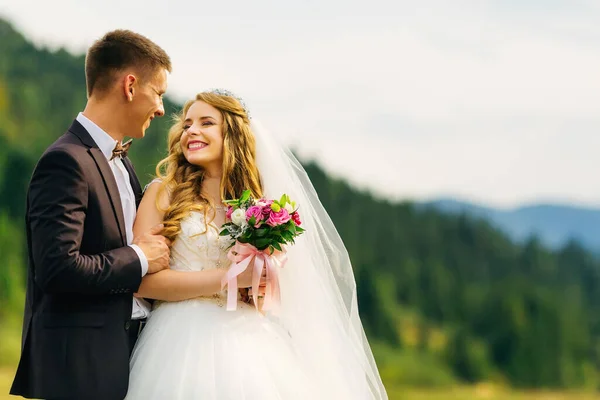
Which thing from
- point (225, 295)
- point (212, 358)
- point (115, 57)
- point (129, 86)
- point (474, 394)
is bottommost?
point (474, 394)

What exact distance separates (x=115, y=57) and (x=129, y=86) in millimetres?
157

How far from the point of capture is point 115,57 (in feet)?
12.8

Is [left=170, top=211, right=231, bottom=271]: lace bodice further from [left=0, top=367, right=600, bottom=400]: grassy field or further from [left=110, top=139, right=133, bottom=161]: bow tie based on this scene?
[left=0, top=367, right=600, bottom=400]: grassy field

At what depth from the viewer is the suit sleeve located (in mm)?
3443

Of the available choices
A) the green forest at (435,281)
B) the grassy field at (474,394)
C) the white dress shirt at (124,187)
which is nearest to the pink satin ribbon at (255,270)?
the white dress shirt at (124,187)

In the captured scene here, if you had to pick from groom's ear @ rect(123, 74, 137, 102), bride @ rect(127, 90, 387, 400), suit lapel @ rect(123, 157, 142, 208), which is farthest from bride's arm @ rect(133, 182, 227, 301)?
groom's ear @ rect(123, 74, 137, 102)

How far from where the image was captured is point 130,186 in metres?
4.05

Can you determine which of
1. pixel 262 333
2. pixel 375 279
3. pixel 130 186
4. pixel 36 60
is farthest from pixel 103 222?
pixel 36 60

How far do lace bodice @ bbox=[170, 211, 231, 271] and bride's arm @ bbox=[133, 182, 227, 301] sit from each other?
0.11 meters

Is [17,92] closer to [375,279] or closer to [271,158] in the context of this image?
[375,279]

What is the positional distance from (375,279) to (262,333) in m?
22.9

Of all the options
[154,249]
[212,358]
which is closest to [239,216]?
[154,249]

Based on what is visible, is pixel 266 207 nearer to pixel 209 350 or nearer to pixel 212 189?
pixel 212 189

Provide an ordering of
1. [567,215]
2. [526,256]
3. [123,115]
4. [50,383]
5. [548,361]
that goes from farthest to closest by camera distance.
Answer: [567,215] < [526,256] < [548,361] < [123,115] < [50,383]
